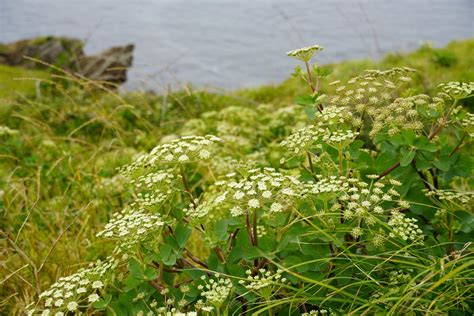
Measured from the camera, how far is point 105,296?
1.66 m

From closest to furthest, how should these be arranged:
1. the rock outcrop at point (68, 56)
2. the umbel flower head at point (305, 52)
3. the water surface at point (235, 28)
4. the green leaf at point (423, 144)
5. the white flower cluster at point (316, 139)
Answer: the white flower cluster at point (316, 139)
the green leaf at point (423, 144)
the umbel flower head at point (305, 52)
the rock outcrop at point (68, 56)
the water surface at point (235, 28)

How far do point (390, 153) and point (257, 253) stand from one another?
0.61 metres

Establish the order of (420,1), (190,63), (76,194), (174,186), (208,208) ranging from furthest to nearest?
(420,1) < (190,63) < (76,194) < (174,186) < (208,208)

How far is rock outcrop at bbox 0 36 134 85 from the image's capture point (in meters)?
7.26

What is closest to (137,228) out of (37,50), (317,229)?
(317,229)

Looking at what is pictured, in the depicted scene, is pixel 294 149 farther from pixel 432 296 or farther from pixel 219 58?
pixel 219 58

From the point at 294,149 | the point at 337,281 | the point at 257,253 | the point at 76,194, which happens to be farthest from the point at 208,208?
the point at 76,194

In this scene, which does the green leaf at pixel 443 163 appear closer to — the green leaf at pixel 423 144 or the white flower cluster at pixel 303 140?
the green leaf at pixel 423 144

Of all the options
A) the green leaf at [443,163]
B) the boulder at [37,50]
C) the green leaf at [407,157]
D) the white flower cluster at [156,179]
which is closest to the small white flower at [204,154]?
the white flower cluster at [156,179]

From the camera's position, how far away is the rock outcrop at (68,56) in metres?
7.26

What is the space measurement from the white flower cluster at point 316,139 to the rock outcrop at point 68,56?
5.74 meters

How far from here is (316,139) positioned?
5.45 ft

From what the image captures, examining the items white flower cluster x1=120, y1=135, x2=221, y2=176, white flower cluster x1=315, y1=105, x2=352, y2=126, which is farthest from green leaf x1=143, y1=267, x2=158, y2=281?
white flower cluster x1=315, y1=105, x2=352, y2=126

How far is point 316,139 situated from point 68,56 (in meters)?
6.70
